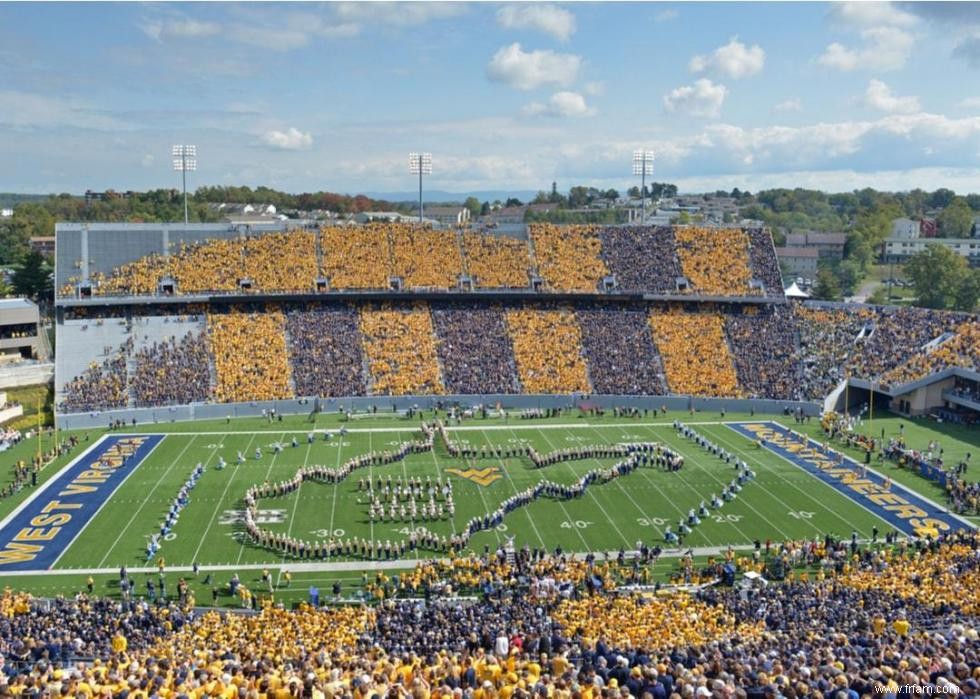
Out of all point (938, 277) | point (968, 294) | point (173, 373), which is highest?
point (938, 277)

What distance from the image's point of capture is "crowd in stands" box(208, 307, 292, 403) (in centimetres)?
3753

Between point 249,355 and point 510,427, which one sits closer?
point 510,427

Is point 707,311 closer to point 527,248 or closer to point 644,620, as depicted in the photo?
point 527,248

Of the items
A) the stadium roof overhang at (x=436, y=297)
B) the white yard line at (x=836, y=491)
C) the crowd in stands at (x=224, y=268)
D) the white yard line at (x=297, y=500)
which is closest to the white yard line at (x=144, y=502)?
the white yard line at (x=297, y=500)

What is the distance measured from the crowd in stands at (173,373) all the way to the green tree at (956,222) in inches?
3922

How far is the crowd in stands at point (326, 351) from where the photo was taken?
126ft

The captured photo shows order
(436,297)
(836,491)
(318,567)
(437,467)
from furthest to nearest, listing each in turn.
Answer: (436,297)
(437,467)
(836,491)
(318,567)

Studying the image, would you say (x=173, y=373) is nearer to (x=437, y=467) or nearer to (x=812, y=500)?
(x=437, y=467)

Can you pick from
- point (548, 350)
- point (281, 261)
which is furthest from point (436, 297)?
point (281, 261)

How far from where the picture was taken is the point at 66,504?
25.2 meters

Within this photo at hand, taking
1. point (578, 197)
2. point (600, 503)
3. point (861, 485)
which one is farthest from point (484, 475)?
point (578, 197)

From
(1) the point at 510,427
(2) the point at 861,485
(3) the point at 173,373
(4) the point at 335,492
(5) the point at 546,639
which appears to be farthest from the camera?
(3) the point at 173,373

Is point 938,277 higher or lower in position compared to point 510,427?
higher

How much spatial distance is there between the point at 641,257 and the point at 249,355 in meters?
22.1
